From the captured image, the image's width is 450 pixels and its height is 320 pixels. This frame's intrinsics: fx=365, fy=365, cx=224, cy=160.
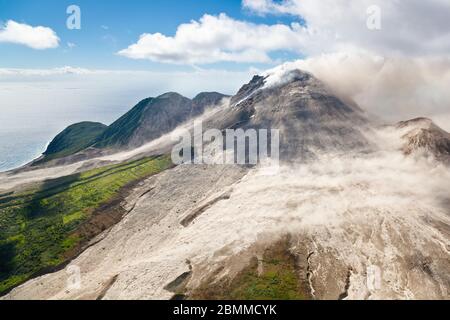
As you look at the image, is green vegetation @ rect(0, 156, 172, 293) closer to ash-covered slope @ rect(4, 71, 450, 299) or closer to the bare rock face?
ash-covered slope @ rect(4, 71, 450, 299)

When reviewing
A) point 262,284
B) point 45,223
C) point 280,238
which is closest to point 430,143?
point 280,238

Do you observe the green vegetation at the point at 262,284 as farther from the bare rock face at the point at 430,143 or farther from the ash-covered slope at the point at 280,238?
the bare rock face at the point at 430,143

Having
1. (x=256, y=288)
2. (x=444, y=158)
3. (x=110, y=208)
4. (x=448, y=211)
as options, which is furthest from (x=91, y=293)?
(x=444, y=158)

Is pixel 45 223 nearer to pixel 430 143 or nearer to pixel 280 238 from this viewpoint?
pixel 280 238

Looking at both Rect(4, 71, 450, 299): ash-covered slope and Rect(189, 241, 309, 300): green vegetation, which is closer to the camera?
Rect(189, 241, 309, 300): green vegetation

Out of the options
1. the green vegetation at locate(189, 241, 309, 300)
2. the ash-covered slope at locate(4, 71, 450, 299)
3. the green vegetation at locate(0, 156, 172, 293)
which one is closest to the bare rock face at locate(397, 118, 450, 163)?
the ash-covered slope at locate(4, 71, 450, 299)

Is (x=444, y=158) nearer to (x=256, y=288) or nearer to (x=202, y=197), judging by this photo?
(x=202, y=197)
